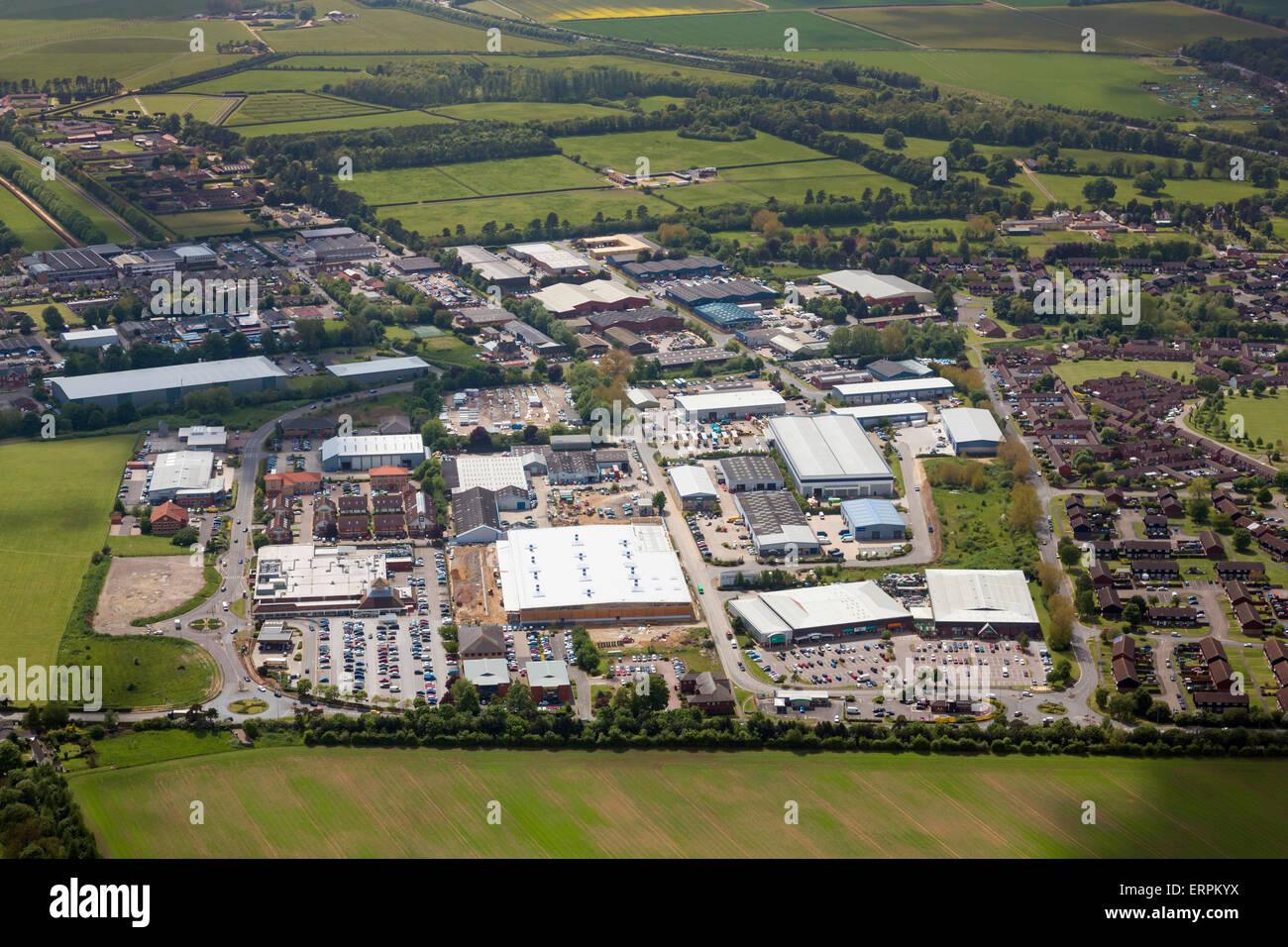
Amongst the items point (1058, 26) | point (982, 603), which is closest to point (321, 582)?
point (982, 603)

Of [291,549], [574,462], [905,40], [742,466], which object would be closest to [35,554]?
[291,549]

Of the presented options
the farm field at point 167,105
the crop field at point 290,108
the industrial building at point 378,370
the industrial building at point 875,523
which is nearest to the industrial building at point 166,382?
the industrial building at point 378,370

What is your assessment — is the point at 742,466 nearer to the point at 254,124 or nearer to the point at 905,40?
the point at 254,124

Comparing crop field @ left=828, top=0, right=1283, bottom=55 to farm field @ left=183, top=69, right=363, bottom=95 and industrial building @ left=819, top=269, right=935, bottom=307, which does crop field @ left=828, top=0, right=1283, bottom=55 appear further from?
industrial building @ left=819, top=269, right=935, bottom=307

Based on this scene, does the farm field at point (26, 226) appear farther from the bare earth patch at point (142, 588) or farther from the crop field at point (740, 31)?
the crop field at point (740, 31)

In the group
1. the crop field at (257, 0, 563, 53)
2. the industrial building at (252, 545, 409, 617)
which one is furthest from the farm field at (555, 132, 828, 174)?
the industrial building at (252, 545, 409, 617)

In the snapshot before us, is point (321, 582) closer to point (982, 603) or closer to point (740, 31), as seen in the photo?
point (982, 603)
